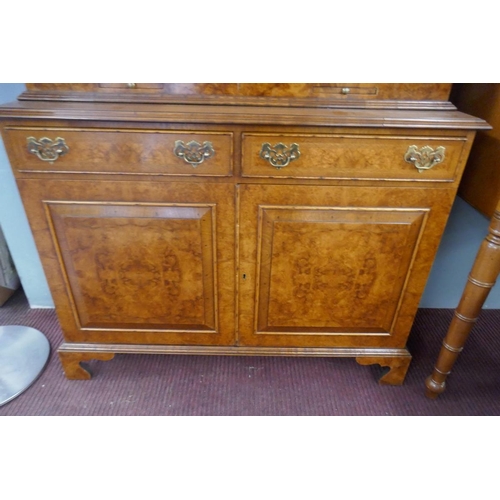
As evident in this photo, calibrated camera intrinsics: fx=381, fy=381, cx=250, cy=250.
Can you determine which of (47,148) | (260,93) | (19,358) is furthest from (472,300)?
(19,358)

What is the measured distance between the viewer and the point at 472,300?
106 cm

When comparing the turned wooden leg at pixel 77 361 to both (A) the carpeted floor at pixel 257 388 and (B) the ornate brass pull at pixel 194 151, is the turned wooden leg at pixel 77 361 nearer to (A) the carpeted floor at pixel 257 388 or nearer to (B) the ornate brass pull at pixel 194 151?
(A) the carpeted floor at pixel 257 388

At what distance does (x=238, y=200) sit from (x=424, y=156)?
1.48 feet

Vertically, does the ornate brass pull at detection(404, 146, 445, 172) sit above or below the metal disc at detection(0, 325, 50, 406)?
above

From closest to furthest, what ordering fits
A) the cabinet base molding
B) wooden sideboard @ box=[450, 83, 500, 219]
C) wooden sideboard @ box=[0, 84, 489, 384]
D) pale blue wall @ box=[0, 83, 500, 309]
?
1. wooden sideboard @ box=[0, 84, 489, 384]
2. wooden sideboard @ box=[450, 83, 500, 219]
3. the cabinet base molding
4. pale blue wall @ box=[0, 83, 500, 309]

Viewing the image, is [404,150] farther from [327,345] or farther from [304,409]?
[304,409]

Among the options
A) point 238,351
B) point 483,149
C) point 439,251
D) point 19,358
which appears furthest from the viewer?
point 439,251

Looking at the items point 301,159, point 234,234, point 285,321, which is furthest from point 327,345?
point 301,159

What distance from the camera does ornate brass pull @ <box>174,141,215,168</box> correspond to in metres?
0.88

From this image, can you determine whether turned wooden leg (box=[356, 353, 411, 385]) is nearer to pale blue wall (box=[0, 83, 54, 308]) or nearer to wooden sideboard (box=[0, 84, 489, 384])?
wooden sideboard (box=[0, 84, 489, 384])

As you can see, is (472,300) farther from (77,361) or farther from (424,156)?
(77,361)

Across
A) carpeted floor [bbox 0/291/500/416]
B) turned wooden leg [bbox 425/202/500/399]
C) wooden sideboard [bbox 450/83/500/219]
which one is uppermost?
wooden sideboard [bbox 450/83/500/219]

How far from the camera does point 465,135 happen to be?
34.3 inches

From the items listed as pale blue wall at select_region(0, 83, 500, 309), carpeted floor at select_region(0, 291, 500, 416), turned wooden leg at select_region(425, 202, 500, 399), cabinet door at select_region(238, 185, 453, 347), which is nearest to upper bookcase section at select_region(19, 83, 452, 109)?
cabinet door at select_region(238, 185, 453, 347)
